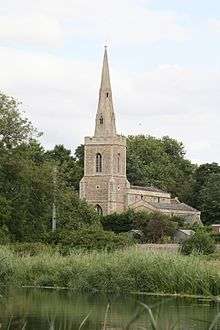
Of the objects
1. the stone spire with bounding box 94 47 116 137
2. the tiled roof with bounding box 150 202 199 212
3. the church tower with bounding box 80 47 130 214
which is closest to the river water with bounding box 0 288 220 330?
the tiled roof with bounding box 150 202 199 212

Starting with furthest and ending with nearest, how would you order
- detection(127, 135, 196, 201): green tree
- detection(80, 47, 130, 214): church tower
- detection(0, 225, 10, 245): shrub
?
detection(127, 135, 196, 201): green tree < detection(80, 47, 130, 214): church tower < detection(0, 225, 10, 245): shrub

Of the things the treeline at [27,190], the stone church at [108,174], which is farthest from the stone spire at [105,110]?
the treeline at [27,190]

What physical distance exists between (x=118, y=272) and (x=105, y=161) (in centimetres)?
6517

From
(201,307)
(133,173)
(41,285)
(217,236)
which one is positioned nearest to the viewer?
(201,307)

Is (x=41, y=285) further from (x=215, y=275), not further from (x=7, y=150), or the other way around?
(x=7, y=150)

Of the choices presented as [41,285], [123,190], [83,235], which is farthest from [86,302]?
[123,190]

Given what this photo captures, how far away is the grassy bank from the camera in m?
26.6

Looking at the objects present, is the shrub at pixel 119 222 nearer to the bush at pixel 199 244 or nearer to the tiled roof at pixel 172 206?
the tiled roof at pixel 172 206

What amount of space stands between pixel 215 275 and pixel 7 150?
21.6 m

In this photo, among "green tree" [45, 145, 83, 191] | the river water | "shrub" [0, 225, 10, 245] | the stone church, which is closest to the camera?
the river water

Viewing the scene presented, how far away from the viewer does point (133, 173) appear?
355ft

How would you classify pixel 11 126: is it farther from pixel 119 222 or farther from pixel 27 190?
pixel 119 222

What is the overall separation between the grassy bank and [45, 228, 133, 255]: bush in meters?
7.89

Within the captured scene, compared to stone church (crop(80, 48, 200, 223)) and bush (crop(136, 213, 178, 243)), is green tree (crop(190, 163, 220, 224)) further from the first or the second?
bush (crop(136, 213, 178, 243))
